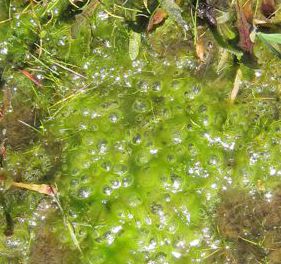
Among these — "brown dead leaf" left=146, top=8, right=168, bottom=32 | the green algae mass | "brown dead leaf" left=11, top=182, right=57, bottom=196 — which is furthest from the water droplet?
"brown dead leaf" left=11, top=182, right=57, bottom=196

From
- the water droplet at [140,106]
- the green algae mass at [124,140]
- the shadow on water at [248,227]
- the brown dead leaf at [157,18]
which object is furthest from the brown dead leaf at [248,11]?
the shadow on water at [248,227]

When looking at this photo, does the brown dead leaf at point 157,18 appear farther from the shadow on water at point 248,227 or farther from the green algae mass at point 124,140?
the shadow on water at point 248,227

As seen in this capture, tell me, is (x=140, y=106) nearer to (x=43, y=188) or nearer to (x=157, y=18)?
(x=157, y=18)

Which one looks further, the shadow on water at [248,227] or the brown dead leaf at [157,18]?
the shadow on water at [248,227]

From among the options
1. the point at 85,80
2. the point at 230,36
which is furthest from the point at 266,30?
the point at 85,80

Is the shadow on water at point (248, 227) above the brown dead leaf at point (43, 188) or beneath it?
beneath

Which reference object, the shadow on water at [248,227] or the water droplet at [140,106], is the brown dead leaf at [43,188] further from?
the shadow on water at [248,227]

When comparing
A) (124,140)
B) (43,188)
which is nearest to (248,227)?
(124,140)

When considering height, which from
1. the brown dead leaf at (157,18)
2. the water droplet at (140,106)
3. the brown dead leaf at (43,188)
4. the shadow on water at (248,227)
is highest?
the brown dead leaf at (157,18)
